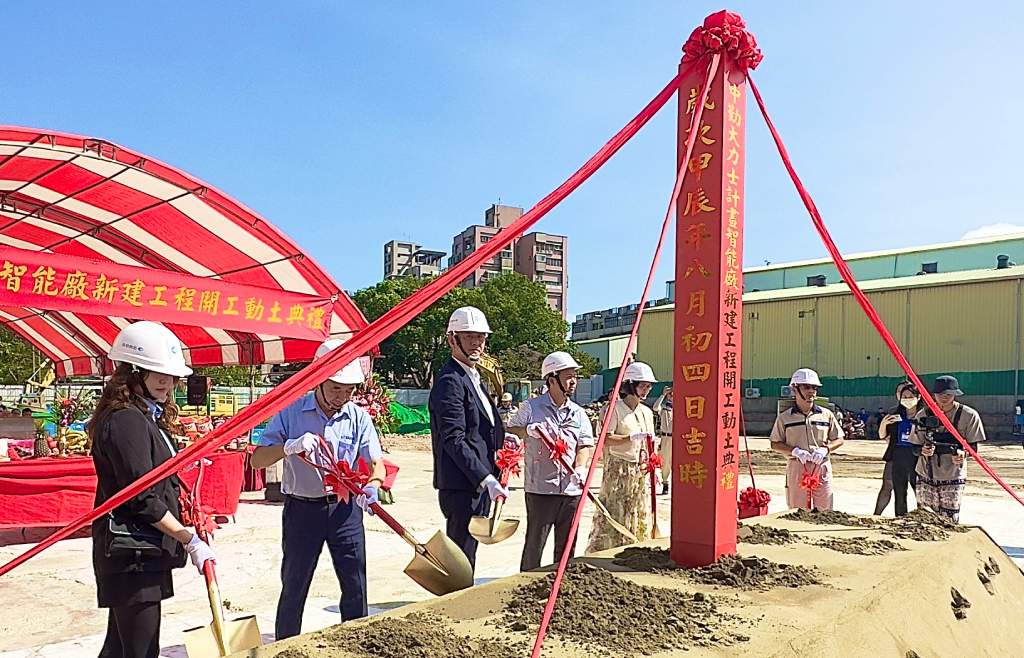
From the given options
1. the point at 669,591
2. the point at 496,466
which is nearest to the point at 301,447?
the point at 496,466

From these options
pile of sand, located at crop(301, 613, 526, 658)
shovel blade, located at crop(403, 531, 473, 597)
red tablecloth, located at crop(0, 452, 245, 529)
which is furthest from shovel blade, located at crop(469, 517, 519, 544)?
red tablecloth, located at crop(0, 452, 245, 529)

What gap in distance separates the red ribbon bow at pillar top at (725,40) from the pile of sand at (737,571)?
197 cm

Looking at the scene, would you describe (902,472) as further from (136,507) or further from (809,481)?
(136,507)

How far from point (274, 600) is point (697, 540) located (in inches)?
118

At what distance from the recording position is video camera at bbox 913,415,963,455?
5293 millimetres

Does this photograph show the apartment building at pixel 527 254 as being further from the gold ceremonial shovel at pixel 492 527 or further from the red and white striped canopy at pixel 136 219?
the gold ceremonial shovel at pixel 492 527

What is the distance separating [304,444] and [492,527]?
96 cm

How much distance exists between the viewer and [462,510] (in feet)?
11.7

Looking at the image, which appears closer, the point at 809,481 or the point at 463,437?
the point at 463,437

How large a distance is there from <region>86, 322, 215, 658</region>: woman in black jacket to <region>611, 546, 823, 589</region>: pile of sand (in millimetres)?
1594

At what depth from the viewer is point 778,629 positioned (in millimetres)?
2166

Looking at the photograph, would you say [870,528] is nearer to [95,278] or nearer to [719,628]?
[719,628]

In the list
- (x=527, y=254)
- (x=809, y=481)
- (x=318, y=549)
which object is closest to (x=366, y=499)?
(x=318, y=549)

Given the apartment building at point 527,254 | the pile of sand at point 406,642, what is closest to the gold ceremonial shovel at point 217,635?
the pile of sand at point 406,642
